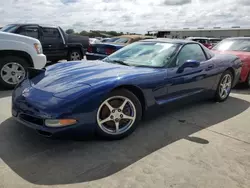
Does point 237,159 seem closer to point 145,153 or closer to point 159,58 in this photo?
point 145,153

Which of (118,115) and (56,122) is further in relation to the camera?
(118,115)

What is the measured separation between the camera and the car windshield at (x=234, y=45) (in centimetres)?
736

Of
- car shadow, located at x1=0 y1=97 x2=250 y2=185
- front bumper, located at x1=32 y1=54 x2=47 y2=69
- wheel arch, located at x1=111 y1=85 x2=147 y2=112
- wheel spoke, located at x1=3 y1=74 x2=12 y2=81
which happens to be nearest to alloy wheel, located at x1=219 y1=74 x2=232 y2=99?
car shadow, located at x1=0 y1=97 x2=250 y2=185

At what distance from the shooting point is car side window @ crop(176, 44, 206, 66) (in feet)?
13.3

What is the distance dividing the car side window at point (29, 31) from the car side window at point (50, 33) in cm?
28

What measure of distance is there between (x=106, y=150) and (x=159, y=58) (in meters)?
1.70

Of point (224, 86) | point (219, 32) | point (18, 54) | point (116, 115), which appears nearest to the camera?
point (116, 115)

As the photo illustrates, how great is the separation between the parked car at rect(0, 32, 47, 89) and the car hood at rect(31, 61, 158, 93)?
2.29 metres

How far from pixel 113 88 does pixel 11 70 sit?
3570mm

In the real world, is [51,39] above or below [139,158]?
above

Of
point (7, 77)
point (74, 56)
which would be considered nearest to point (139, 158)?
point (7, 77)

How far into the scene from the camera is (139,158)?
9.13 ft

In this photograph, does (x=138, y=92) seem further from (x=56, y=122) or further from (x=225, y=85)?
(x=225, y=85)

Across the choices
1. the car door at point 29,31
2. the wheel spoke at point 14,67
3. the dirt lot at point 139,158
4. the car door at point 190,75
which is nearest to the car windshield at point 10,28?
the car door at point 29,31
